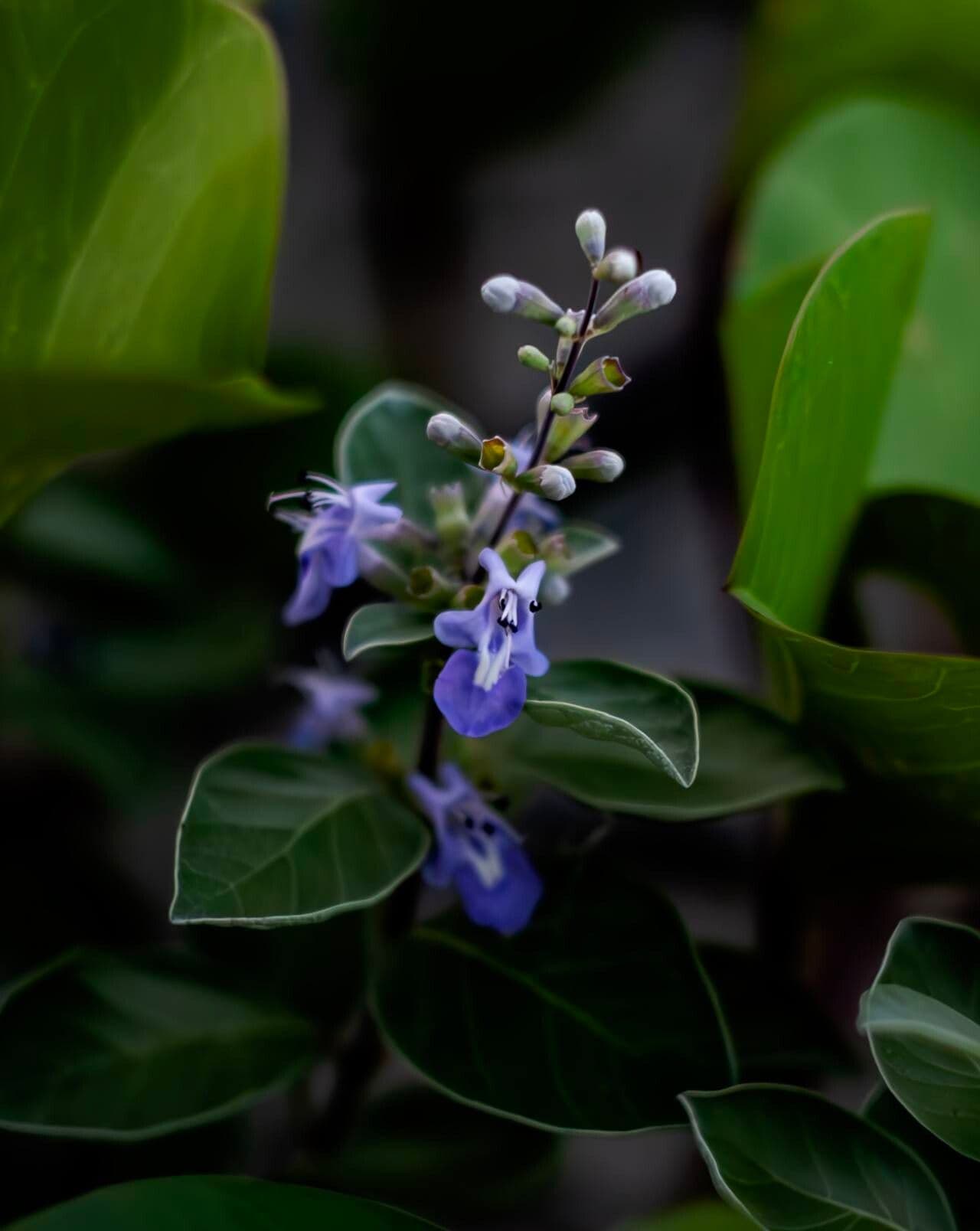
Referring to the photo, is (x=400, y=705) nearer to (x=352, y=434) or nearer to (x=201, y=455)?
(x=352, y=434)

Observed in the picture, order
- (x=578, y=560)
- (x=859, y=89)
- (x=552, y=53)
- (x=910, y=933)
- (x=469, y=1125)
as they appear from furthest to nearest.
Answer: (x=552, y=53), (x=859, y=89), (x=469, y=1125), (x=578, y=560), (x=910, y=933)

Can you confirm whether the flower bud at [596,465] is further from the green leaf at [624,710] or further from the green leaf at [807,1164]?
the green leaf at [807,1164]

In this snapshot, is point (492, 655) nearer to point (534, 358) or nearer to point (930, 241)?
point (534, 358)

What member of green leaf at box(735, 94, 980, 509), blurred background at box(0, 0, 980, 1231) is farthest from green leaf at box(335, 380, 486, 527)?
green leaf at box(735, 94, 980, 509)

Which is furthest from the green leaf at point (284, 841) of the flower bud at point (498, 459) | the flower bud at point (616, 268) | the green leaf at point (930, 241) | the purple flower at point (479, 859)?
the green leaf at point (930, 241)

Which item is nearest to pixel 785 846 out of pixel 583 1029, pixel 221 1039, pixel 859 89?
pixel 583 1029

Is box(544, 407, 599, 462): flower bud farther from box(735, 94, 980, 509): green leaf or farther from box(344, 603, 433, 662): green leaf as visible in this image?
box(735, 94, 980, 509): green leaf
